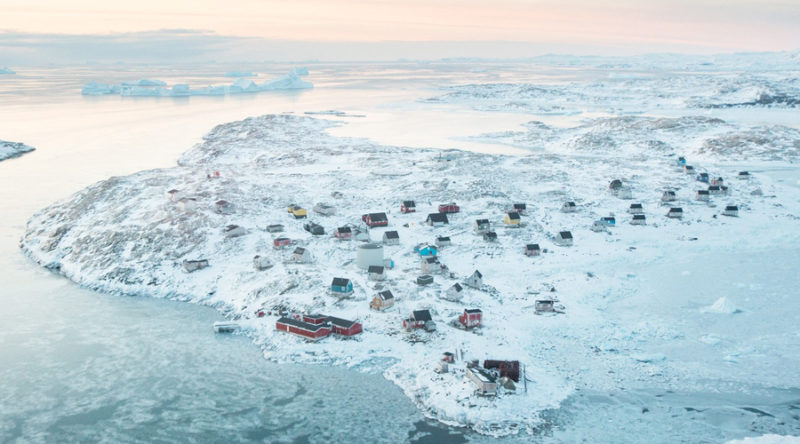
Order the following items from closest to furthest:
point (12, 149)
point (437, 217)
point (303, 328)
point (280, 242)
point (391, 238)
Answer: point (303, 328), point (280, 242), point (391, 238), point (437, 217), point (12, 149)

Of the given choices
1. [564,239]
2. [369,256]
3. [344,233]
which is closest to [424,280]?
[369,256]

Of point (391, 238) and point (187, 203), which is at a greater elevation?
point (187, 203)

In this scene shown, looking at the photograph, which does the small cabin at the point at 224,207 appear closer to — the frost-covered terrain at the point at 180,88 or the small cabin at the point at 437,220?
the small cabin at the point at 437,220

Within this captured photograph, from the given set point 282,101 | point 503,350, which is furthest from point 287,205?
point 282,101

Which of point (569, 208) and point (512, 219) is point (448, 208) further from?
point (569, 208)

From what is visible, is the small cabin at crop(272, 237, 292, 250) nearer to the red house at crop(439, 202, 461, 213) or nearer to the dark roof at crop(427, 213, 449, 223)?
the dark roof at crop(427, 213, 449, 223)

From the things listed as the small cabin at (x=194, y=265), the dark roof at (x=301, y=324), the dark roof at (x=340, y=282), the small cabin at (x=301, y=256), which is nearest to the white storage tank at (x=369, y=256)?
the small cabin at (x=301, y=256)
